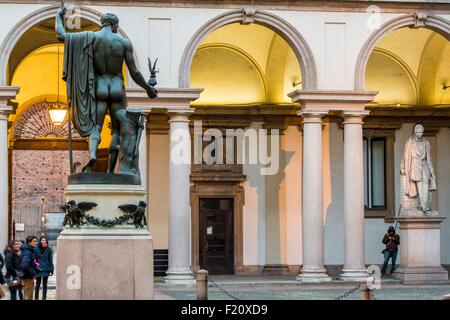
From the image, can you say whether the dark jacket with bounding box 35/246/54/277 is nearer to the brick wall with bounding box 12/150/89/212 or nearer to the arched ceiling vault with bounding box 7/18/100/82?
the arched ceiling vault with bounding box 7/18/100/82

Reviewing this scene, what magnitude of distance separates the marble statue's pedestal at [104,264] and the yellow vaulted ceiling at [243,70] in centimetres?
1785

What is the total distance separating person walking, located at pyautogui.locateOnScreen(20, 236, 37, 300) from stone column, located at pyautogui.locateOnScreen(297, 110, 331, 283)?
948cm

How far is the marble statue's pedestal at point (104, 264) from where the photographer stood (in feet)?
46.3

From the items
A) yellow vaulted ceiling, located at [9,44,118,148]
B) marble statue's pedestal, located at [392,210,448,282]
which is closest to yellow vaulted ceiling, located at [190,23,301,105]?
yellow vaulted ceiling, located at [9,44,118,148]

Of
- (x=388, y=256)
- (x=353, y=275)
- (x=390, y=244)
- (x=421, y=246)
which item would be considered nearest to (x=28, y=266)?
(x=353, y=275)

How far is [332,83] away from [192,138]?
5.81 m

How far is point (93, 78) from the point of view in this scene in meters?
15.0

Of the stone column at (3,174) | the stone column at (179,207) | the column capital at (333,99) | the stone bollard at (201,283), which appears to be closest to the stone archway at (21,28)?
the stone column at (3,174)

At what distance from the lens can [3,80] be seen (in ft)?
84.0

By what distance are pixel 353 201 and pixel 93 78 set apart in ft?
44.3

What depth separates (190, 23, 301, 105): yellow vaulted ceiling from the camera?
32.1 meters

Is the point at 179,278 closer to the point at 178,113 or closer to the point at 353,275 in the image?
the point at 178,113
